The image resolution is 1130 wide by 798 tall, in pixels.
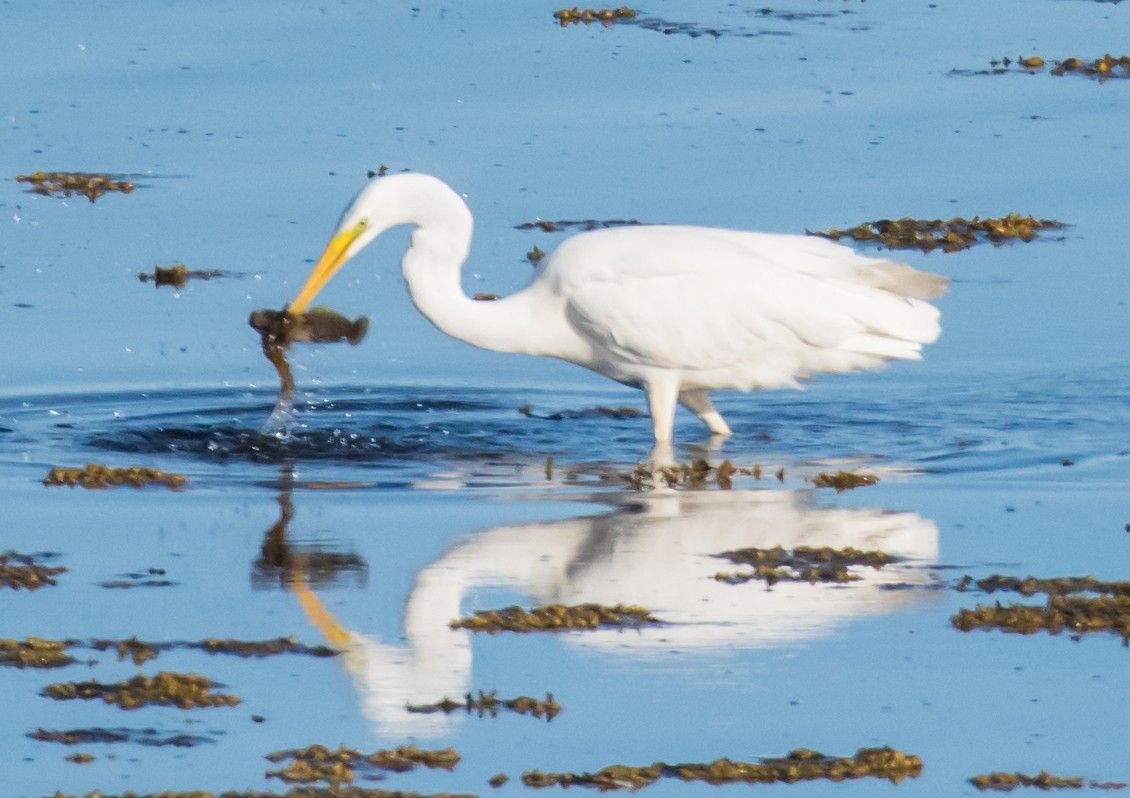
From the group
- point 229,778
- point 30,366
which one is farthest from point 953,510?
point 30,366

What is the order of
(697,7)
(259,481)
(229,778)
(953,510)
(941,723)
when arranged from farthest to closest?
1. (697,7)
2. (259,481)
3. (953,510)
4. (941,723)
5. (229,778)

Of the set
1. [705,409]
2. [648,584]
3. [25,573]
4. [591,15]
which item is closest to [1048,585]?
[648,584]

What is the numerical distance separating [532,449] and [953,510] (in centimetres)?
227

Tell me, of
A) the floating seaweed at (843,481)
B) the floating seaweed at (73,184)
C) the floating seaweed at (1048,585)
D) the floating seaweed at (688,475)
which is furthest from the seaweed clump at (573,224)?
the floating seaweed at (1048,585)

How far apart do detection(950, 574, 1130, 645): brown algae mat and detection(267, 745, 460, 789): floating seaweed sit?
6.94ft

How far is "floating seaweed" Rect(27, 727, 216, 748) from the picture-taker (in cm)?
729

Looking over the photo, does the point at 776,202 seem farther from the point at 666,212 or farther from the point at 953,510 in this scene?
the point at 953,510

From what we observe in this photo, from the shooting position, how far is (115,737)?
732 cm

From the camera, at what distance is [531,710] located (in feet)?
24.9

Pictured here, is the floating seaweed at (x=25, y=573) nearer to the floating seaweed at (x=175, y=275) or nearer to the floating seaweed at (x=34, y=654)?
the floating seaweed at (x=34, y=654)

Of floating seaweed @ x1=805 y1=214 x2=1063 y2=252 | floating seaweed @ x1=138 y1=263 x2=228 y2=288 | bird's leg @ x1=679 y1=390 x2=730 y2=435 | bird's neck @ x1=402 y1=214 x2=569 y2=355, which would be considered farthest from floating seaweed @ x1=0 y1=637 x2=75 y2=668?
floating seaweed @ x1=805 y1=214 x2=1063 y2=252

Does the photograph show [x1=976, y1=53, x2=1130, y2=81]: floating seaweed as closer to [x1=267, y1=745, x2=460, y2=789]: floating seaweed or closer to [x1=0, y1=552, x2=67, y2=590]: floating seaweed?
[x1=0, y1=552, x2=67, y2=590]: floating seaweed

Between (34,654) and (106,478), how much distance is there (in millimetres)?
2678

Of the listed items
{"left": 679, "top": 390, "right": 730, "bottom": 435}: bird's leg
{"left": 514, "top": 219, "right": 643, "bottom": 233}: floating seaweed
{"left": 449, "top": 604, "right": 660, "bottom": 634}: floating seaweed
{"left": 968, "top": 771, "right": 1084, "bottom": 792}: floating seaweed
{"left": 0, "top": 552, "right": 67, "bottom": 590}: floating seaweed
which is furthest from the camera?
{"left": 514, "top": 219, "right": 643, "bottom": 233}: floating seaweed
